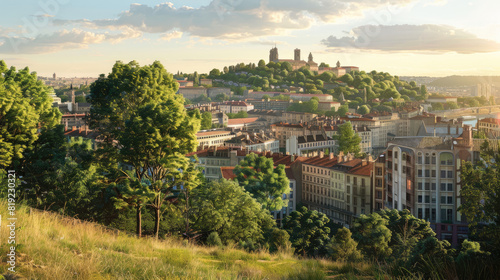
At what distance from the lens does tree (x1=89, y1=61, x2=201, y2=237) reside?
59.9 ft

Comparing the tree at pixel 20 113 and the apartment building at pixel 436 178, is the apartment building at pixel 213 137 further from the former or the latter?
the tree at pixel 20 113

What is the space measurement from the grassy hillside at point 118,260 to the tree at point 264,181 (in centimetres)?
2659

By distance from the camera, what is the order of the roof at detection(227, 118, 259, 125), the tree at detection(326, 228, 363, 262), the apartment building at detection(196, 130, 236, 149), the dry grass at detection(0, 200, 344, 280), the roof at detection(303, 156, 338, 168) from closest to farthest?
the dry grass at detection(0, 200, 344, 280), the tree at detection(326, 228, 363, 262), the roof at detection(303, 156, 338, 168), the apartment building at detection(196, 130, 236, 149), the roof at detection(227, 118, 259, 125)

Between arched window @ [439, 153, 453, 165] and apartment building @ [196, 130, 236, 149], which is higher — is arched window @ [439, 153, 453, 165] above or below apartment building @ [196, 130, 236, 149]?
above

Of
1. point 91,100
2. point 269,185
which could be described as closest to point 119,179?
point 91,100

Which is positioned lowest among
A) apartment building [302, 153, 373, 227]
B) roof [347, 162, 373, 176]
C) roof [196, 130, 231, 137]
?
apartment building [302, 153, 373, 227]

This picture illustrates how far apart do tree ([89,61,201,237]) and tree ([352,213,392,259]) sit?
49.9 ft

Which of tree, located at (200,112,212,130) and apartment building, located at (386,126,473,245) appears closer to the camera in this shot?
apartment building, located at (386,126,473,245)

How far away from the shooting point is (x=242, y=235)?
88.7ft

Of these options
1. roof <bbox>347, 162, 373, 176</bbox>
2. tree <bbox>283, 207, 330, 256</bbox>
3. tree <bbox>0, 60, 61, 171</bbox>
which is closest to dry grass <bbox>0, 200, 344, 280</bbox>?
tree <bbox>0, 60, 61, 171</bbox>

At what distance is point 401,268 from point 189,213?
19587mm

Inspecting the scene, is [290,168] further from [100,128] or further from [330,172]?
[100,128]

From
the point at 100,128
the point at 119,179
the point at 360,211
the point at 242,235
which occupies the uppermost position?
the point at 100,128

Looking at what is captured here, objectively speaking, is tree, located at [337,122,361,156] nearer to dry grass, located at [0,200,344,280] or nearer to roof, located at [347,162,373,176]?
roof, located at [347,162,373,176]
